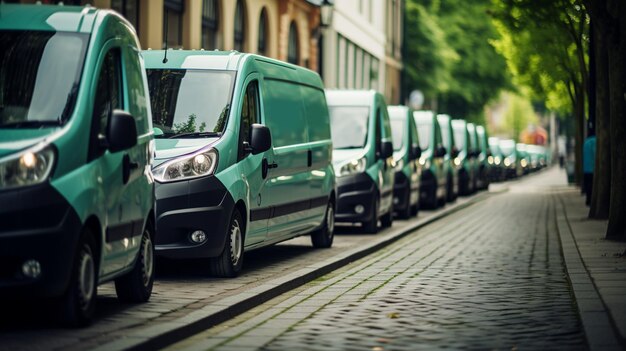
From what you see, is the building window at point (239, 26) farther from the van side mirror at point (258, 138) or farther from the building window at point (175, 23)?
the van side mirror at point (258, 138)

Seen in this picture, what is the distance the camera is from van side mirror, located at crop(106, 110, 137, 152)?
9289 millimetres

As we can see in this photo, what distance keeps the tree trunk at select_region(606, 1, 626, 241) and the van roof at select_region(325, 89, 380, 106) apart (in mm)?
4110

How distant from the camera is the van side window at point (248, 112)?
1343cm

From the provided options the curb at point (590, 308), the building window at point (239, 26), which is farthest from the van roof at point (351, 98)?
the building window at point (239, 26)

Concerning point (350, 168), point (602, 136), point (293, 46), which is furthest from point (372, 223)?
point (293, 46)

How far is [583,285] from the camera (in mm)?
12336

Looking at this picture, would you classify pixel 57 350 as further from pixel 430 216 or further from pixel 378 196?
pixel 430 216

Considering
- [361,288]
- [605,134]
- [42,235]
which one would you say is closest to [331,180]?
[361,288]

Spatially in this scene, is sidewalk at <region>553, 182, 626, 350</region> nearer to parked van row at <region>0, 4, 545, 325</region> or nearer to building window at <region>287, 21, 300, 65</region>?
parked van row at <region>0, 4, 545, 325</region>

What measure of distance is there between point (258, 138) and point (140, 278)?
3.05m

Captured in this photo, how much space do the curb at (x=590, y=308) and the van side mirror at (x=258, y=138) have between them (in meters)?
3.06

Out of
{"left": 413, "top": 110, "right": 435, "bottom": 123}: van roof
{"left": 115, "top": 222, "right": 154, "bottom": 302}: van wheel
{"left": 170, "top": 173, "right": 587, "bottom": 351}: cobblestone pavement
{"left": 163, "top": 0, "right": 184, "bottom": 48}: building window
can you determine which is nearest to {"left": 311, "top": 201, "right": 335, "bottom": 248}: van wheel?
{"left": 170, "top": 173, "right": 587, "bottom": 351}: cobblestone pavement

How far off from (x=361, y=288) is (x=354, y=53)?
121 feet

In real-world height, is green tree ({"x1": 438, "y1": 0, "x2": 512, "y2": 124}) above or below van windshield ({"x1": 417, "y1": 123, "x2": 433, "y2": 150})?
above
